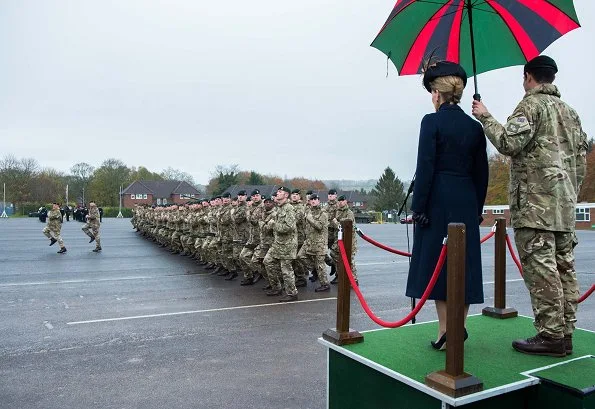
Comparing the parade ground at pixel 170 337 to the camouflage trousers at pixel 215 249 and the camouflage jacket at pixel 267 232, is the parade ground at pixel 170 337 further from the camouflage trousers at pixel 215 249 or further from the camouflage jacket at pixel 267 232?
the camouflage jacket at pixel 267 232

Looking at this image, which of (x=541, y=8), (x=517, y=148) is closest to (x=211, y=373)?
(x=517, y=148)

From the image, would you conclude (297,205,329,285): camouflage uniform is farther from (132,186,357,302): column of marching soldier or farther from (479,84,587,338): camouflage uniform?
(479,84,587,338): camouflage uniform

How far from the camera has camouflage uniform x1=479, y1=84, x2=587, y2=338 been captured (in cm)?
345

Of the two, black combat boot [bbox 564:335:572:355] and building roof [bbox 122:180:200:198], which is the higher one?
building roof [bbox 122:180:200:198]

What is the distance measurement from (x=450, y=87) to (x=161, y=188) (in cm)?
10443

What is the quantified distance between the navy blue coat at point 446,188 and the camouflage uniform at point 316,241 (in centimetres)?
→ 687

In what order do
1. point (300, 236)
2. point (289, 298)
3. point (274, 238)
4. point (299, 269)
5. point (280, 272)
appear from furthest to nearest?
point (300, 236), point (299, 269), point (280, 272), point (274, 238), point (289, 298)

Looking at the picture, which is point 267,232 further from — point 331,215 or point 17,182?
point 17,182

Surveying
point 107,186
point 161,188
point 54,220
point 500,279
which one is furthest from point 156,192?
point 500,279

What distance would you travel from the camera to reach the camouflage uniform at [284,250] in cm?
931

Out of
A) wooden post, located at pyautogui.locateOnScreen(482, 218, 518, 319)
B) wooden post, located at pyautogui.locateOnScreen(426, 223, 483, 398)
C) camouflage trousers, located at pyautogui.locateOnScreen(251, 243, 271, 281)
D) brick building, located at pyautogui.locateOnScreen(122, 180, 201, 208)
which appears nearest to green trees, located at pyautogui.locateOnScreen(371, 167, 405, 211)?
brick building, located at pyautogui.locateOnScreen(122, 180, 201, 208)

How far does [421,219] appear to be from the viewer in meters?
3.60

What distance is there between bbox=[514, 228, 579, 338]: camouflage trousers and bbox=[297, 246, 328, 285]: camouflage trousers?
6.89 metres

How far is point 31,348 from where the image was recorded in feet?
19.6
